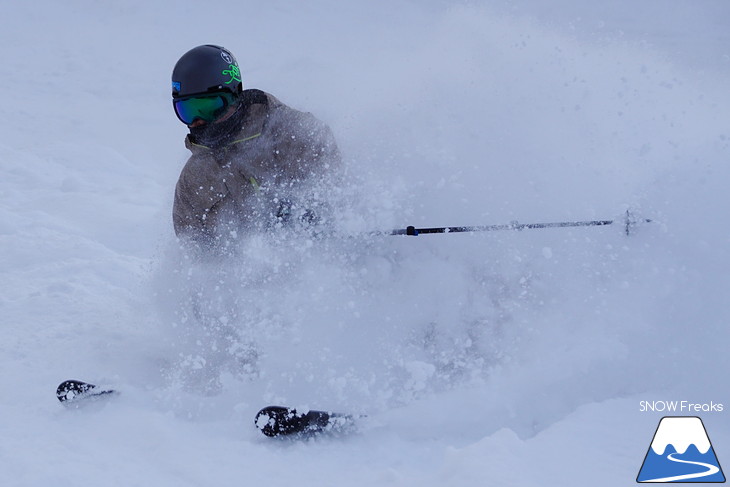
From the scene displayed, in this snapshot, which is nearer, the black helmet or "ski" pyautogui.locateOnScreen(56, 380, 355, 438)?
"ski" pyautogui.locateOnScreen(56, 380, 355, 438)

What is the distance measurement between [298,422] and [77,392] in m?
1.21

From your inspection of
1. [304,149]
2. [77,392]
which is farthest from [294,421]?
[304,149]

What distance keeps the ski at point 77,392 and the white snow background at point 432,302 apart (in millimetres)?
61

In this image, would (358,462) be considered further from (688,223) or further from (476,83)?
(476,83)

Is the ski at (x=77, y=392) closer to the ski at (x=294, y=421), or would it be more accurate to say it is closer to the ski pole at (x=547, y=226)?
the ski at (x=294, y=421)

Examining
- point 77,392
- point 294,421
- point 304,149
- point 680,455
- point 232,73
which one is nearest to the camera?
point 680,455

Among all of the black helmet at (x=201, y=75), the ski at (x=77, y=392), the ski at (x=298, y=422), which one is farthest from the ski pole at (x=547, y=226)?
the ski at (x=77, y=392)

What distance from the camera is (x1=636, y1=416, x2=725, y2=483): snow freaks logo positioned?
94.9 inches

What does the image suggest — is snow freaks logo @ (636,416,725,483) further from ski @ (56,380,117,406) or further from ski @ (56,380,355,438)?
ski @ (56,380,117,406)

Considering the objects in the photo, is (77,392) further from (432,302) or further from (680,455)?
(680,455)

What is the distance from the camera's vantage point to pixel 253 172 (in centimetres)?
404

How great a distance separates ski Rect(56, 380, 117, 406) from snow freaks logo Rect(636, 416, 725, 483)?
267 cm

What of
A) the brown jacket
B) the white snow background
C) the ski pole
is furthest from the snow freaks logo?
the brown jacket

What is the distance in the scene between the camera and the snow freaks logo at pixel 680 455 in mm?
2410
